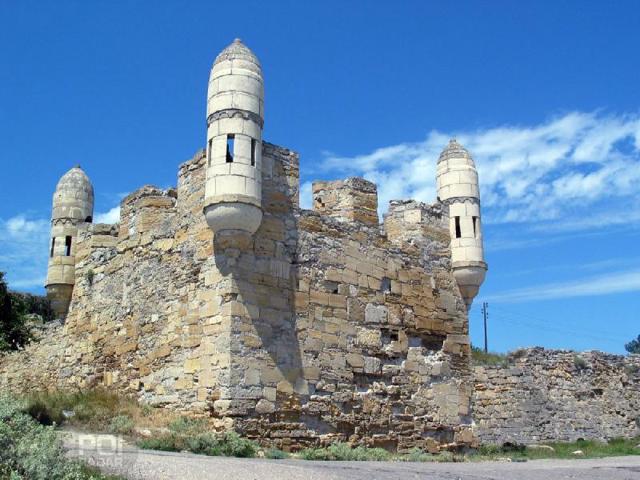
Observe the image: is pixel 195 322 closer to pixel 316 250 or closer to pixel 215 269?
pixel 215 269

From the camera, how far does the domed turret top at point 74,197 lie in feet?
59.7

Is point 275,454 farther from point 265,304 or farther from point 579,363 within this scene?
point 579,363

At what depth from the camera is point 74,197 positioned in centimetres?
1834

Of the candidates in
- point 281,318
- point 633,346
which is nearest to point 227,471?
point 281,318

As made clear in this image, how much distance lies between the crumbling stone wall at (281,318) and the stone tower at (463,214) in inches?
11.7

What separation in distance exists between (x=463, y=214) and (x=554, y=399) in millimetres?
12170

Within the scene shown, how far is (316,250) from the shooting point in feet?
47.2

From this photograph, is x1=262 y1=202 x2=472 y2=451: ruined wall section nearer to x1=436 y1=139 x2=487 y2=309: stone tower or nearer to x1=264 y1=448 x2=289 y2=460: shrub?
x1=436 y1=139 x2=487 y2=309: stone tower

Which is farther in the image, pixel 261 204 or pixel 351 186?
pixel 351 186

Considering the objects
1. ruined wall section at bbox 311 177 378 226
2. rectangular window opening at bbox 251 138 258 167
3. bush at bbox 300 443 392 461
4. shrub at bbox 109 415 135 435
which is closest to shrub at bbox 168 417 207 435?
shrub at bbox 109 415 135 435

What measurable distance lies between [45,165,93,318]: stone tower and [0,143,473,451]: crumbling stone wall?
20.9 inches

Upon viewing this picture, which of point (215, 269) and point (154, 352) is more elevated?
point (215, 269)

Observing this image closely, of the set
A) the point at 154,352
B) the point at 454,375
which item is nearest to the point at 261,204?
the point at 154,352

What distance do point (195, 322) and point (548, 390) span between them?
56.8 feet
